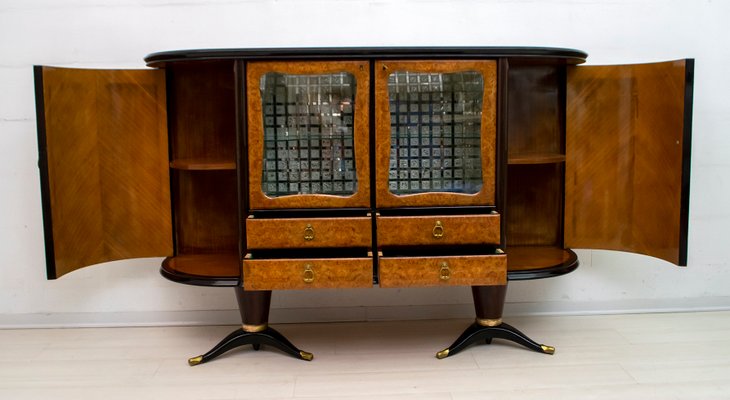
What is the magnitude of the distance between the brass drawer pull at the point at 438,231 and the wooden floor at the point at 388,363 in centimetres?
51

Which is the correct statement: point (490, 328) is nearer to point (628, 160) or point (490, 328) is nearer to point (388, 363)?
point (388, 363)

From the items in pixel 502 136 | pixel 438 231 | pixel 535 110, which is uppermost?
pixel 535 110

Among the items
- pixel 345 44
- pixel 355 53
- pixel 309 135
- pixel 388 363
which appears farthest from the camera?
pixel 345 44

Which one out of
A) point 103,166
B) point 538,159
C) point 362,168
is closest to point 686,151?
point 538,159

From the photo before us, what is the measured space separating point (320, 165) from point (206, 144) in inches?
24.2

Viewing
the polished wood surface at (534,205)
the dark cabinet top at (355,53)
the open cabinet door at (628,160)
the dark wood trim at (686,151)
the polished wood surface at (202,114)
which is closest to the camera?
the dark cabinet top at (355,53)

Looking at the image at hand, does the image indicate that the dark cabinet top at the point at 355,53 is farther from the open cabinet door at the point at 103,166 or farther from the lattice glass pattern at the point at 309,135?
the open cabinet door at the point at 103,166

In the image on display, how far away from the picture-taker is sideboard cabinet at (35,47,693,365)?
2.34 metres

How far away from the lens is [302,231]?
234cm

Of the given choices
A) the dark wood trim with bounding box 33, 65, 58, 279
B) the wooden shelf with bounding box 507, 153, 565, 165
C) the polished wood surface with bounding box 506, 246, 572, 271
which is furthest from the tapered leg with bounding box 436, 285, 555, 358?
the dark wood trim with bounding box 33, 65, 58, 279

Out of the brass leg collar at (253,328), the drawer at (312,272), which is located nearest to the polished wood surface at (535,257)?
the drawer at (312,272)

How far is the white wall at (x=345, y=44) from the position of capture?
9.40ft

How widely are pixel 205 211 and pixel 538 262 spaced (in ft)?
4.44

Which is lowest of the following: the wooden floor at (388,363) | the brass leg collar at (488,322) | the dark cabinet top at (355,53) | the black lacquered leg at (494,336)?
the wooden floor at (388,363)
